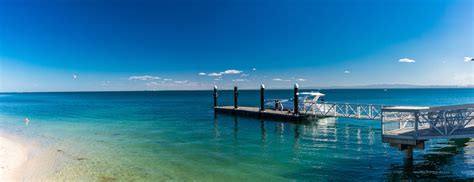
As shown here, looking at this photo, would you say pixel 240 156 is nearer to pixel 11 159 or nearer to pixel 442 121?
pixel 442 121

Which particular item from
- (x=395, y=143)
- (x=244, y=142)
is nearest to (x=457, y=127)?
(x=395, y=143)

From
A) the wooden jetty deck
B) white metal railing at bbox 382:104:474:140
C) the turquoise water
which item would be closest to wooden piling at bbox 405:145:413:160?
the turquoise water

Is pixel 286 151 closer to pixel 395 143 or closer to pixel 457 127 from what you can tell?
pixel 395 143

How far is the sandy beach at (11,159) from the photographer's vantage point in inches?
542

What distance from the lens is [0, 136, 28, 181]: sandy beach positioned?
1377 centimetres

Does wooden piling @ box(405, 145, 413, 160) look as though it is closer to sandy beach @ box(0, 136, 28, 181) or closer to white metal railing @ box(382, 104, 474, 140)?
white metal railing @ box(382, 104, 474, 140)

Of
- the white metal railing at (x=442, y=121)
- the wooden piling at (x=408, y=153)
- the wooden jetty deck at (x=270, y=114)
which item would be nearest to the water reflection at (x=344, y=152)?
the wooden piling at (x=408, y=153)

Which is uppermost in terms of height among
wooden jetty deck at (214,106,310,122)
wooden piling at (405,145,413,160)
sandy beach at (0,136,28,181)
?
wooden jetty deck at (214,106,310,122)

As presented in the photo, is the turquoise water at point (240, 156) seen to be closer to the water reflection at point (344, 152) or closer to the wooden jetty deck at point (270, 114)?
the water reflection at point (344, 152)

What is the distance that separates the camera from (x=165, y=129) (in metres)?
28.7

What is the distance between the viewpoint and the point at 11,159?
16.8m

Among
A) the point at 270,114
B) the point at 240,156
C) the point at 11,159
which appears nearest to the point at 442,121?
the point at 240,156

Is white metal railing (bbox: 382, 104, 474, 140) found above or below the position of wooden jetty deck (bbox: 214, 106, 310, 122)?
above

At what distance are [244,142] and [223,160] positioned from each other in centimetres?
548
